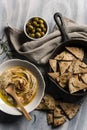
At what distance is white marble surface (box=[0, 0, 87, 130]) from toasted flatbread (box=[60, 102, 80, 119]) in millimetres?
21

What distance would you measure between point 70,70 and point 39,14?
24 cm

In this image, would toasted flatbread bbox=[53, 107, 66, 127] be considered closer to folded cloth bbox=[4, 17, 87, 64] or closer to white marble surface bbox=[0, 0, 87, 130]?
white marble surface bbox=[0, 0, 87, 130]

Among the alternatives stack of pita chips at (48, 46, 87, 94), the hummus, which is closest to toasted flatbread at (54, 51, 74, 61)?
stack of pita chips at (48, 46, 87, 94)

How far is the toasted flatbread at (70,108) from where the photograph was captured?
1.82m

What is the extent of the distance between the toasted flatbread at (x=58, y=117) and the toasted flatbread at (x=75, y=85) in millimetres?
101

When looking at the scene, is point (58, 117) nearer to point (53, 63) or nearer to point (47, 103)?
point (47, 103)

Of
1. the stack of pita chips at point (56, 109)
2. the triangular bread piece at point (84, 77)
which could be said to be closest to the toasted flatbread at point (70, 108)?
the stack of pita chips at point (56, 109)

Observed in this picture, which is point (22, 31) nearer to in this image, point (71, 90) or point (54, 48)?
point (54, 48)

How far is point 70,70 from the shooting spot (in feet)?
5.91

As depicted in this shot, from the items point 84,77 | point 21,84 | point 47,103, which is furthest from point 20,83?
point 84,77

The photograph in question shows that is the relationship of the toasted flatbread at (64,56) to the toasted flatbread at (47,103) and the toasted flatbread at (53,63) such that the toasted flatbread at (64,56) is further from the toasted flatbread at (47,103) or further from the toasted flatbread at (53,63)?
the toasted flatbread at (47,103)

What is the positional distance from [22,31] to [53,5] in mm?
149

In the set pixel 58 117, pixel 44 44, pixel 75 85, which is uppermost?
pixel 44 44

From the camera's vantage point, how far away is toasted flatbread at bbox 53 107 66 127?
5.97 ft
